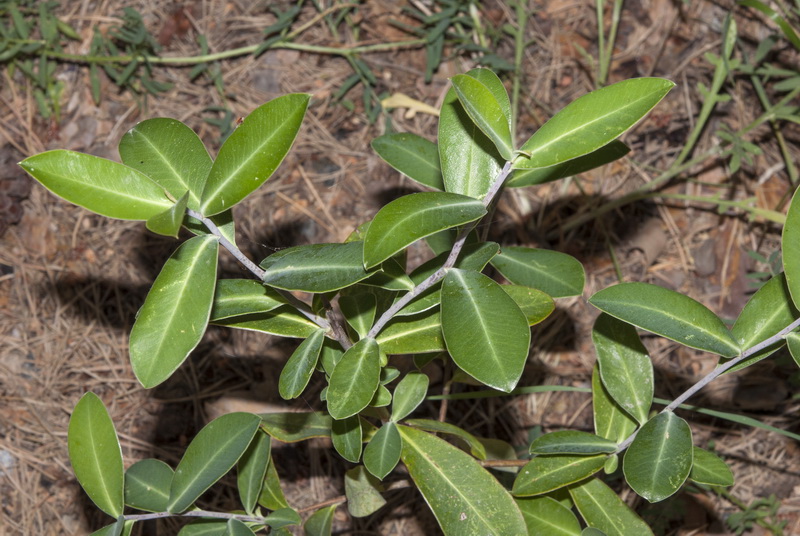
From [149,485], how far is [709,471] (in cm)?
112

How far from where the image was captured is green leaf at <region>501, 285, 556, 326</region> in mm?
1327

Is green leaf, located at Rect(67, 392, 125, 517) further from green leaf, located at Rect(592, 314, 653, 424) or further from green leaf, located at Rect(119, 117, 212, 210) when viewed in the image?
green leaf, located at Rect(592, 314, 653, 424)

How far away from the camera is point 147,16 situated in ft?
8.41

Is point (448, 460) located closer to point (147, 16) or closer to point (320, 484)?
point (320, 484)

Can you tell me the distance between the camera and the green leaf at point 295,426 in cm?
149

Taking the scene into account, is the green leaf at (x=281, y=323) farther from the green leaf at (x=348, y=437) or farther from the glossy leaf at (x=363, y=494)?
the glossy leaf at (x=363, y=494)

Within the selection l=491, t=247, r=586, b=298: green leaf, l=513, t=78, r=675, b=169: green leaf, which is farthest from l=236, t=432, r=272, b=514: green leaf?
l=513, t=78, r=675, b=169: green leaf

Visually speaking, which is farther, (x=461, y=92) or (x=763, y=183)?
(x=763, y=183)

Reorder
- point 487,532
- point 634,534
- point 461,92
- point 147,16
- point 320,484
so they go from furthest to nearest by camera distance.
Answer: point 147,16
point 320,484
point 634,534
point 487,532
point 461,92

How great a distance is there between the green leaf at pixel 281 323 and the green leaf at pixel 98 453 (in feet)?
1.01

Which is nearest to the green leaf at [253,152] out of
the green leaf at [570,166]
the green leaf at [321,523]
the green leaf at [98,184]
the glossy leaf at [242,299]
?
the green leaf at [98,184]

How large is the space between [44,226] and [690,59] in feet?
7.66

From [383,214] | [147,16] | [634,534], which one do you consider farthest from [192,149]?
[147,16]

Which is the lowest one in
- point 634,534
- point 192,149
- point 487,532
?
point 634,534
